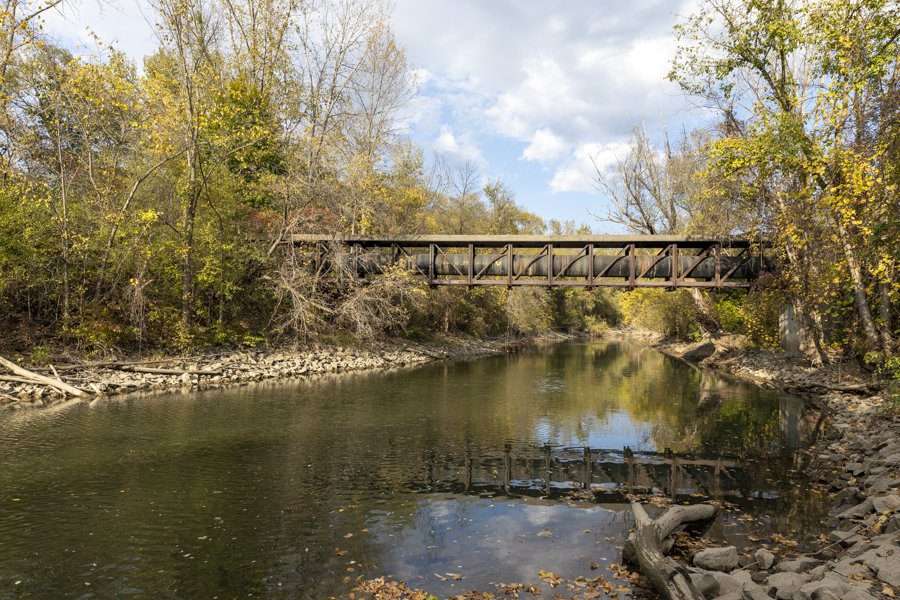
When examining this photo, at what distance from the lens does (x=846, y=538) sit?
25.7ft

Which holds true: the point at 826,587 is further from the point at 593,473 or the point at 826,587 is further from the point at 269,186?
the point at 269,186

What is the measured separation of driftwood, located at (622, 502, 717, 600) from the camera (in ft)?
20.5

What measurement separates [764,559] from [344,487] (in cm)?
740

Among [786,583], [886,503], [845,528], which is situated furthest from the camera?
[845,528]

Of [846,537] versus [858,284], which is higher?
[858,284]

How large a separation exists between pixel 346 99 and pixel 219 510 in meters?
29.8

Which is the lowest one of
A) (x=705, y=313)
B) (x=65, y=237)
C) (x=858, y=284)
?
(x=705, y=313)

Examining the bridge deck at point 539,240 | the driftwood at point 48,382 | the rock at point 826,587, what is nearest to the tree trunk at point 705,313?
the bridge deck at point 539,240

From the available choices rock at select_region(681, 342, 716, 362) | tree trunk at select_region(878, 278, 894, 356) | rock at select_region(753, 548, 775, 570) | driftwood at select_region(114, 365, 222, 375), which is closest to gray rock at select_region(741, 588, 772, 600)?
rock at select_region(753, 548, 775, 570)

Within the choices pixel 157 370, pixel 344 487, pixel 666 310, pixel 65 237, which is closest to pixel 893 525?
pixel 344 487

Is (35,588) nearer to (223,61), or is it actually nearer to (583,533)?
(583,533)

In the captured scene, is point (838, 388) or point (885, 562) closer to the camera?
point (885, 562)

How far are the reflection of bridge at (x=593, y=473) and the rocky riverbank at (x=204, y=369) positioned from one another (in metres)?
14.1

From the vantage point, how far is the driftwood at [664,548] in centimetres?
623
